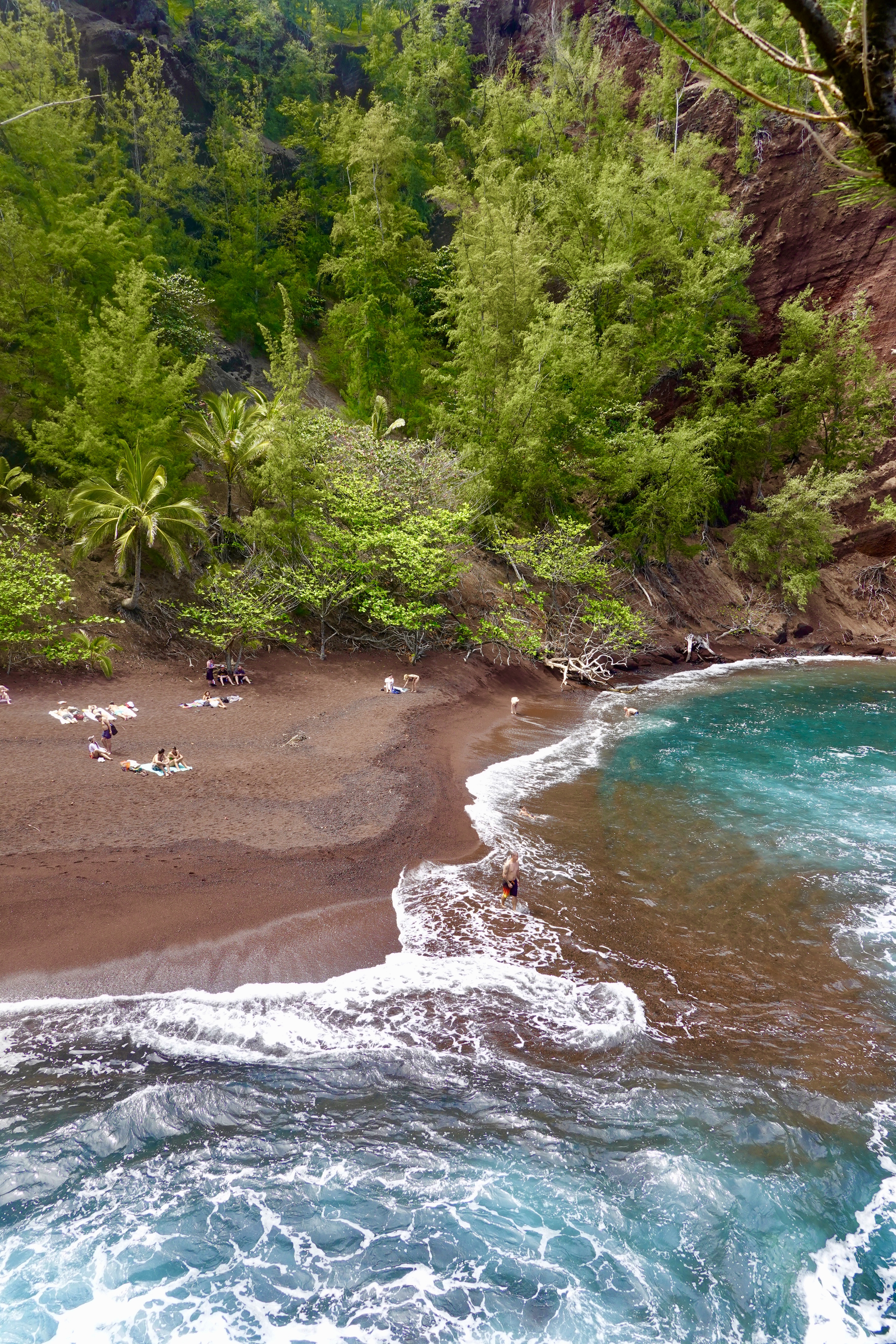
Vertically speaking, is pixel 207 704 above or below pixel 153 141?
below

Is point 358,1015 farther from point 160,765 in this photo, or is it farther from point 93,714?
point 93,714

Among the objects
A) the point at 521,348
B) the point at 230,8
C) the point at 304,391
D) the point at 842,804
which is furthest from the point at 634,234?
the point at 230,8

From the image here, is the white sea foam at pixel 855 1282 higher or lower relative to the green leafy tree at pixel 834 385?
lower

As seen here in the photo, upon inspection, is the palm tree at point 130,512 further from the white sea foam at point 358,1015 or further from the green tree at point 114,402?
the white sea foam at point 358,1015

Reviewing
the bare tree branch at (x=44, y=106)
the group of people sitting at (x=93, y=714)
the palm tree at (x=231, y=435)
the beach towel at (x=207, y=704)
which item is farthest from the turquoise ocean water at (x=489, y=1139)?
the palm tree at (x=231, y=435)

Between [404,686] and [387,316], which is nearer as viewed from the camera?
[404,686]

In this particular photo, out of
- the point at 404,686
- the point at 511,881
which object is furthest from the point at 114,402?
the point at 511,881
